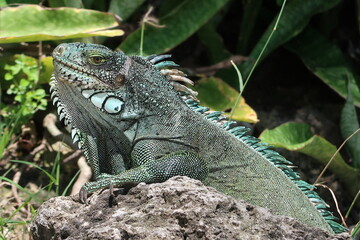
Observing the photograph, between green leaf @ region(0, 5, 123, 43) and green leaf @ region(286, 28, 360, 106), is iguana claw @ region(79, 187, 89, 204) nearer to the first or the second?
green leaf @ region(0, 5, 123, 43)

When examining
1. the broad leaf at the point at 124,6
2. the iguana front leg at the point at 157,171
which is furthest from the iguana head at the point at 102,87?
the broad leaf at the point at 124,6

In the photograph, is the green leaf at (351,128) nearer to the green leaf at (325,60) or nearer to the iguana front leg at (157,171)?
the green leaf at (325,60)

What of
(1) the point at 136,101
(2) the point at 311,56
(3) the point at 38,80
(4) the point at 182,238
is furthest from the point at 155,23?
(4) the point at 182,238

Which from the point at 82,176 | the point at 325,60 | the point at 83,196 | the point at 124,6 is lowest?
the point at 82,176

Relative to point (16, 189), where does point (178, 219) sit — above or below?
above

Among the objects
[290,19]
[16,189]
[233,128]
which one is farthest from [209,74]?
[233,128]

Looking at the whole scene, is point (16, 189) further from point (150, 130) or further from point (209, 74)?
point (209, 74)
